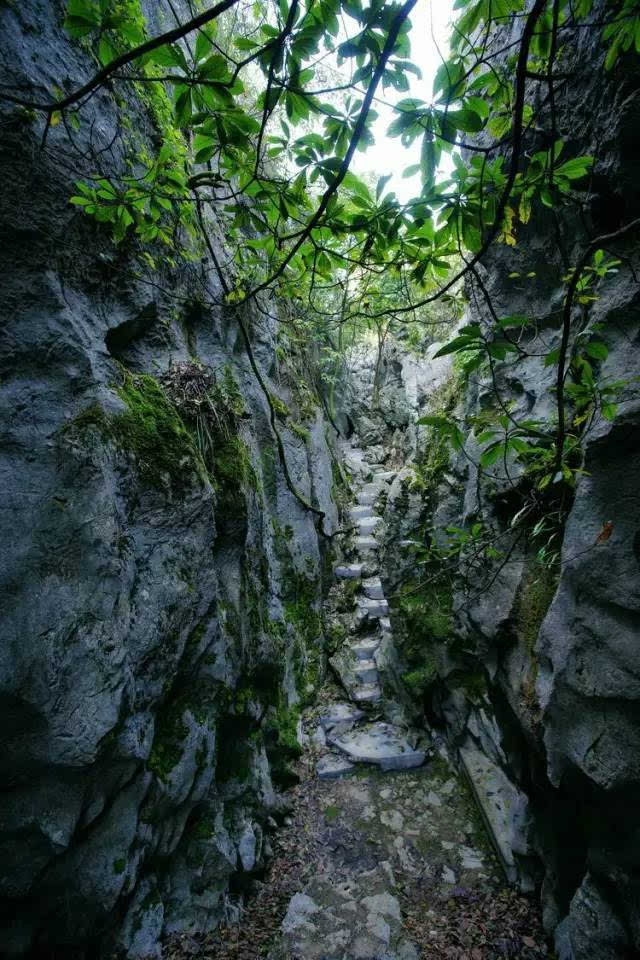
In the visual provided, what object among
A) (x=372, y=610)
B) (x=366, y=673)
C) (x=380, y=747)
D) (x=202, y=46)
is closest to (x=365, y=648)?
(x=366, y=673)

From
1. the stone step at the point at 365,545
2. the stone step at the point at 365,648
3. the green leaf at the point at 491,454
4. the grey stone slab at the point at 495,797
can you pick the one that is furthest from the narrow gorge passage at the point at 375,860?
the green leaf at the point at 491,454

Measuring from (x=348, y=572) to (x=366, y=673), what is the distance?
2103mm

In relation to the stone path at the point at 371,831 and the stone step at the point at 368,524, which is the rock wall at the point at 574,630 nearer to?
the stone path at the point at 371,831

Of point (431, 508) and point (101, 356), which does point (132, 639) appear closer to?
point (101, 356)

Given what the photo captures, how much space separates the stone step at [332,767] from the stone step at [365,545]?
4057mm

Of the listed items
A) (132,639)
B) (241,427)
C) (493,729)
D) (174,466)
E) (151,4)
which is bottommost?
(493,729)

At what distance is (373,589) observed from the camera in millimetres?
7707

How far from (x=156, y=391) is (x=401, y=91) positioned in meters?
2.54

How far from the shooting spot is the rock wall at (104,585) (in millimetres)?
2170

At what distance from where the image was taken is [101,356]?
→ 287 centimetres

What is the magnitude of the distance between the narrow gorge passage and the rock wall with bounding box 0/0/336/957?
426 millimetres

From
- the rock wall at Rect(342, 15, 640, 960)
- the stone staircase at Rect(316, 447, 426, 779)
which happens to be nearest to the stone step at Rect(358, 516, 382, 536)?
the stone staircase at Rect(316, 447, 426, 779)

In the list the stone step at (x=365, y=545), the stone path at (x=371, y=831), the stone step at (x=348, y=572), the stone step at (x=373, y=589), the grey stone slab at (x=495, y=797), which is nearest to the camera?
the stone path at (x=371, y=831)

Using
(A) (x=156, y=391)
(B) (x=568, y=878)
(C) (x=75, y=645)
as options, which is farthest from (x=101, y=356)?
(B) (x=568, y=878)
